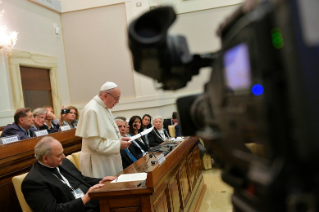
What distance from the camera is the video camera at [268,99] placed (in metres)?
0.40

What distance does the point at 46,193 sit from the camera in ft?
9.34

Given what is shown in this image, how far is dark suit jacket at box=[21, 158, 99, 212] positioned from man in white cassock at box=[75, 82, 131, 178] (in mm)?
637

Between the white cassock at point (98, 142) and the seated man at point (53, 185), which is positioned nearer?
the seated man at point (53, 185)

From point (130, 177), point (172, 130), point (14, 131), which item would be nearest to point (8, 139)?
point (14, 131)

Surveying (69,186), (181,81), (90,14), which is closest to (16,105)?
(90,14)

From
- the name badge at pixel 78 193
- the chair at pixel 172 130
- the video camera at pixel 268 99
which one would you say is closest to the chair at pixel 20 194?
the name badge at pixel 78 193

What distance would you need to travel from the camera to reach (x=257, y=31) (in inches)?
17.2

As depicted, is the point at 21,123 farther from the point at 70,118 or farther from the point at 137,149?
the point at 70,118

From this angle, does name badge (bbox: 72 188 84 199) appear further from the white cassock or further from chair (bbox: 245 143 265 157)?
chair (bbox: 245 143 265 157)

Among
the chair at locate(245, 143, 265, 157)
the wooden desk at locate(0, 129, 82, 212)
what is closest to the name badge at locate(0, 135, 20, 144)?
the wooden desk at locate(0, 129, 82, 212)

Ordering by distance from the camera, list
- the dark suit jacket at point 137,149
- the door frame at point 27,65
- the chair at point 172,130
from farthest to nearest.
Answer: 1. the door frame at point 27,65
2. the chair at point 172,130
3. the dark suit jacket at point 137,149

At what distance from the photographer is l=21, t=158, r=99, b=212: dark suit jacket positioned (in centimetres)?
280

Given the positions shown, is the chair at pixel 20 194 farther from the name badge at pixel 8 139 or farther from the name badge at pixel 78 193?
the name badge at pixel 8 139

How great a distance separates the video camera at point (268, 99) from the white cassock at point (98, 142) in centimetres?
307
